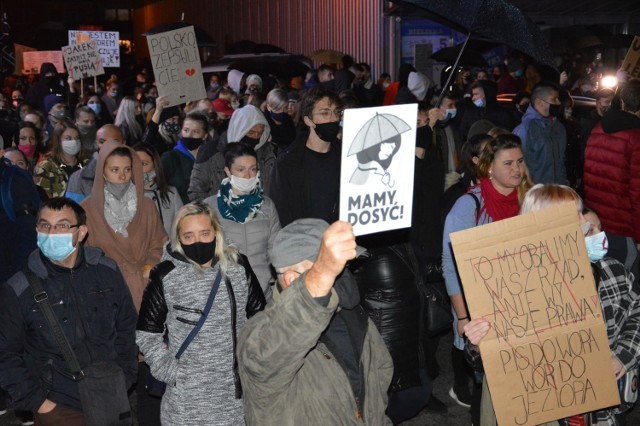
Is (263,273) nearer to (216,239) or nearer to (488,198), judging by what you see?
(216,239)

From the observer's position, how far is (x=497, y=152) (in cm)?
546

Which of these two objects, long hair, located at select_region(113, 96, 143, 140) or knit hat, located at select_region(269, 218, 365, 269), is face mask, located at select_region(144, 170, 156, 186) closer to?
knit hat, located at select_region(269, 218, 365, 269)

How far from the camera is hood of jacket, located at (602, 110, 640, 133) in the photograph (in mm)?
6766

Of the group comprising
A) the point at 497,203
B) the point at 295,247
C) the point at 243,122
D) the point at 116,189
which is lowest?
the point at 295,247

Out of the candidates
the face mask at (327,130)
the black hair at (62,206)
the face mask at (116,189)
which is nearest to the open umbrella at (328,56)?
the face mask at (327,130)

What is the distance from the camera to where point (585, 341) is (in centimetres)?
369

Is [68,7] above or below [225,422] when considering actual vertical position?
above

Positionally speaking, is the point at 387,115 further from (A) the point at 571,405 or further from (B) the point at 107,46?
(B) the point at 107,46

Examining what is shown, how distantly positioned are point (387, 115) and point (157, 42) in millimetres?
6967

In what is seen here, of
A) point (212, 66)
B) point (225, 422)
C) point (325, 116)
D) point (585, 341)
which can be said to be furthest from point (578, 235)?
point (212, 66)

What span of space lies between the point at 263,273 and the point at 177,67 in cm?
474

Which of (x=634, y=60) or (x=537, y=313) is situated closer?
(x=537, y=313)

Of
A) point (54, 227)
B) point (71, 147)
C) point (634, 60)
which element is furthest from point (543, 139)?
point (54, 227)

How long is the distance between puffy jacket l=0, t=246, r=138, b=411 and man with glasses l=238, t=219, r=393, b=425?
5.64ft
